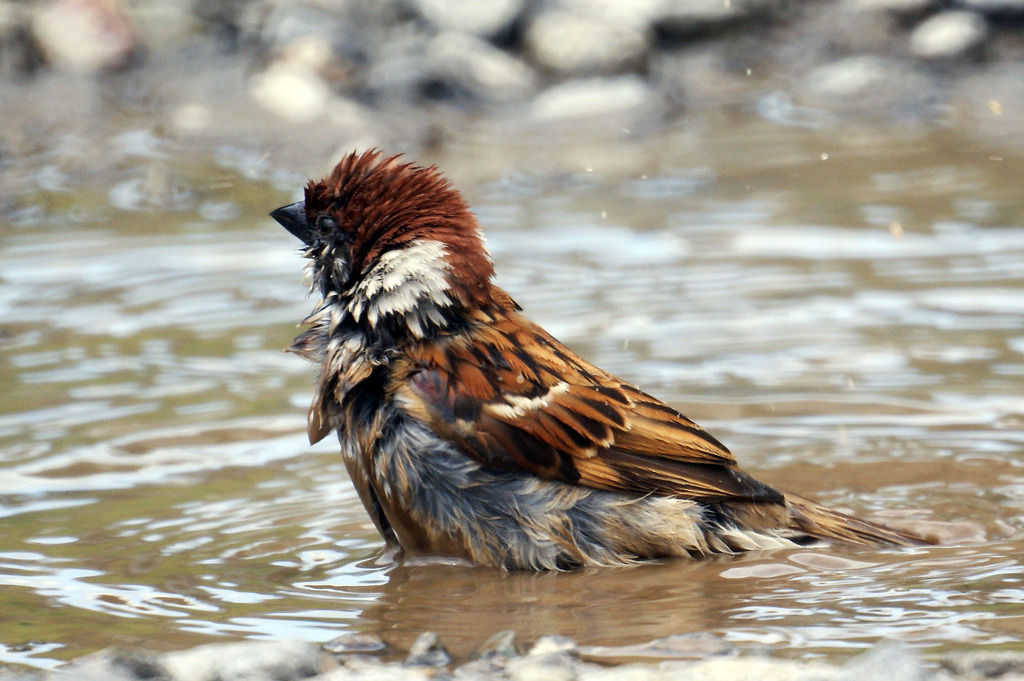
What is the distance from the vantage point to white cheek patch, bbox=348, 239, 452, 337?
171 inches

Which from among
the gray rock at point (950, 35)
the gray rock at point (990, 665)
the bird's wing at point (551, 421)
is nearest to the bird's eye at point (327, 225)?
the bird's wing at point (551, 421)

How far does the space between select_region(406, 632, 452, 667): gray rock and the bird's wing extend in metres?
0.86

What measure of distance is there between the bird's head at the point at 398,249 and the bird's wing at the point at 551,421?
0.12 metres

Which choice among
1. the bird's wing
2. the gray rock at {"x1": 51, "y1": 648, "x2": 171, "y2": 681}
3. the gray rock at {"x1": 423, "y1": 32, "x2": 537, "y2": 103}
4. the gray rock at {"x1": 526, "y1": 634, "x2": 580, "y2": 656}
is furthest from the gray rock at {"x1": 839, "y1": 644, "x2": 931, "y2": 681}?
the gray rock at {"x1": 423, "y1": 32, "x2": 537, "y2": 103}

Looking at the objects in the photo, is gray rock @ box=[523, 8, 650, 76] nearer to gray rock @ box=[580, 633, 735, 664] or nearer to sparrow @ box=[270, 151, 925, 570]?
sparrow @ box=[270, 151, 925, 570]

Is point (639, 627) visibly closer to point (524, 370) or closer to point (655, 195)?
point (524, 370)

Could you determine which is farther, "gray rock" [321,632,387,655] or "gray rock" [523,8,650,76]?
"gray rock" [523,8,650,76]

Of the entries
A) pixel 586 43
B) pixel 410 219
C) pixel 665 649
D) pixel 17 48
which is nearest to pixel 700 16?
pixel 586 43

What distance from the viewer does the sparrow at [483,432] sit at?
4.29 m

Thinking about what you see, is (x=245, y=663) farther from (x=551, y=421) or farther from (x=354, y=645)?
(x=551, y=421)

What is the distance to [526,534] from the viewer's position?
4.32 meters

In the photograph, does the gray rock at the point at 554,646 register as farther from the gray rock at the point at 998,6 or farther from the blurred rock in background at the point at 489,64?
the gray rock at the point at 998,6

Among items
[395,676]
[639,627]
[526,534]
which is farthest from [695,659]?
[526,534]

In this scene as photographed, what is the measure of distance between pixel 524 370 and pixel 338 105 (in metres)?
7.14
